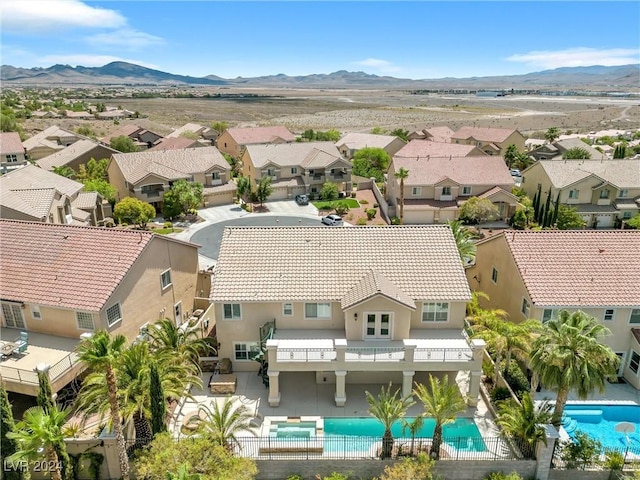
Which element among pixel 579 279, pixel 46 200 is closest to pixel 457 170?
pixel 579 279

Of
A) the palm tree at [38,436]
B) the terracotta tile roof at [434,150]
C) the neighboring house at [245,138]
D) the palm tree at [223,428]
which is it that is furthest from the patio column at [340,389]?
the neighboring house at [245,138]

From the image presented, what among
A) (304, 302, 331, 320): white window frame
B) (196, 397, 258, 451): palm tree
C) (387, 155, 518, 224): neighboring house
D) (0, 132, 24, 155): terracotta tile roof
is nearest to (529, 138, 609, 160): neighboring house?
(387, 155, 518, 224): neighboring house

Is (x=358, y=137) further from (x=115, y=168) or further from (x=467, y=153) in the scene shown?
(x=115, y=168)

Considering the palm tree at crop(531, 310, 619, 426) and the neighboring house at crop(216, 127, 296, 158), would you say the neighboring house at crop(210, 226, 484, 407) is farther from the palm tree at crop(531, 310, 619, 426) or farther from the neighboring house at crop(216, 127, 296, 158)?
the neighboring house at crop(216, 127, 296, 158)

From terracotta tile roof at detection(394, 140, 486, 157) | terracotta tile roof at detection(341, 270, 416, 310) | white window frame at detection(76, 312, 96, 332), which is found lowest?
white window frame at detection(76, 312, 96, 332)

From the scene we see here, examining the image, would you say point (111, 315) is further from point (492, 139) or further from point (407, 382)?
point (492, 139)
